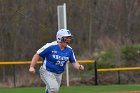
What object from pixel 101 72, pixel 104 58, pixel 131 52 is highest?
pixel 131 52

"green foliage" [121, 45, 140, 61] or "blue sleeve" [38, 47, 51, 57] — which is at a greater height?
"blue sleeve" [38, 47, 51, 57]

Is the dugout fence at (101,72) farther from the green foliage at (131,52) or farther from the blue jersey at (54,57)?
the blue jersey at (54,57)

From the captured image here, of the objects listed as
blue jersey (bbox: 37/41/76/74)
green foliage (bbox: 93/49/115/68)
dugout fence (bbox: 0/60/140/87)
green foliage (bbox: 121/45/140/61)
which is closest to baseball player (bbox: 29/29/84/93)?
blue jersey (bbox: 37/41/76/74)

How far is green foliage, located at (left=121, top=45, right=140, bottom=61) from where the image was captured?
2803 cm

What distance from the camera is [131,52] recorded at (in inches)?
1116

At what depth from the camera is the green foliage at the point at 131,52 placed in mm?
28031

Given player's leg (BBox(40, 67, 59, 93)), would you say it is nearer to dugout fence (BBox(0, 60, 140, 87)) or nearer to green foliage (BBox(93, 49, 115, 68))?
dugout fence (BBox(0, 60, 140, 87))

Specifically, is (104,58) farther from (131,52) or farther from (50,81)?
(50,81)

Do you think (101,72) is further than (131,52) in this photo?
No

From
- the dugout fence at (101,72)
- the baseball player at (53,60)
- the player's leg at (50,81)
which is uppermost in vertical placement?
the baseball player at (53,60)

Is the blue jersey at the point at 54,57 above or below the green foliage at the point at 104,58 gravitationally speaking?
above

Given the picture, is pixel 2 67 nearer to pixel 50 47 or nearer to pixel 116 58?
pixel 116 58

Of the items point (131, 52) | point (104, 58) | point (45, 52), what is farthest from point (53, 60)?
point (131, 52)

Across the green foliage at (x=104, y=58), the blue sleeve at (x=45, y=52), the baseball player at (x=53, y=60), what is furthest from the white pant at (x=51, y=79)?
the green foliage at (x=104, y=58)
